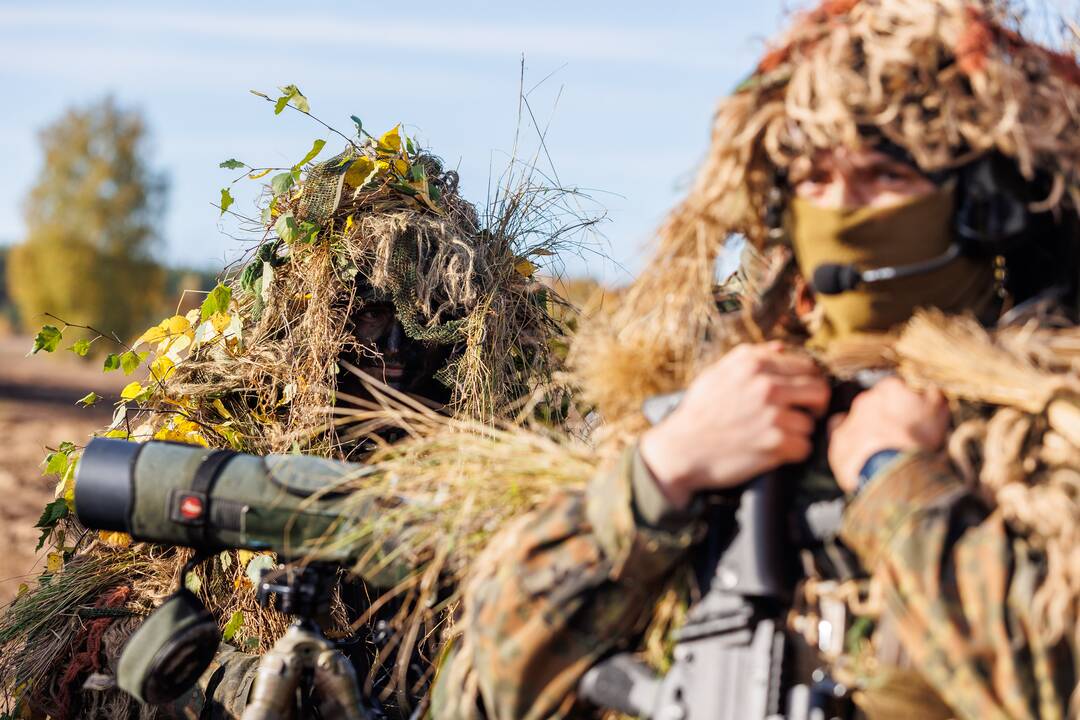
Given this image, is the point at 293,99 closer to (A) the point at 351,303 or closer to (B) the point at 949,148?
(A) the point at 351,303

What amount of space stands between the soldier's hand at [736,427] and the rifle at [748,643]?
50 mm

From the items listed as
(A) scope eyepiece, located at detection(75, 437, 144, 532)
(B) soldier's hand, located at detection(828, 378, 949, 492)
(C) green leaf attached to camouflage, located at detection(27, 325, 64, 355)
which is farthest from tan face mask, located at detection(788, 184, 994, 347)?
(C) green leaf attached to camouflage, located at detection(27, 325, 64, 355)

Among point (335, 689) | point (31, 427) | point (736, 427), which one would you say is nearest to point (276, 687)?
point (335, 689)

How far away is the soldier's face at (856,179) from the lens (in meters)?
1.62

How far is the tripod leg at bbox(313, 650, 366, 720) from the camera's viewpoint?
2.33 meters

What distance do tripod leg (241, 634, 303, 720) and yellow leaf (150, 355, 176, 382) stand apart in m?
1.28

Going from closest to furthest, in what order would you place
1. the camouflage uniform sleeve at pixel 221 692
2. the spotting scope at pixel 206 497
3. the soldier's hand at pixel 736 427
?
1. the soldier's hand at pixel 736 427
2. the spotting scope at pixel 206 497
3. the camouflage uniform sleeve at pixel 221 692

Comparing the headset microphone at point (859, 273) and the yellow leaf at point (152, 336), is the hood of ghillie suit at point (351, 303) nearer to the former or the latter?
the yellow leaf at point (152, 336)

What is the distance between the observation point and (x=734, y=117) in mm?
1723

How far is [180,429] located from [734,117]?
2.07 meters

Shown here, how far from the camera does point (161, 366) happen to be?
11.2ft

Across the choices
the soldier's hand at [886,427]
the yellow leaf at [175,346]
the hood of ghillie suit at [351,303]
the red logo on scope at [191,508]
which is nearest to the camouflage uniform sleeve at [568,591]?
the soldier's hand at [886,427]

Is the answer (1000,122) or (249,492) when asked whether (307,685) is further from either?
(1000,122)

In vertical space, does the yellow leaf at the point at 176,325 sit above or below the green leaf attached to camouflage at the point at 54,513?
above
